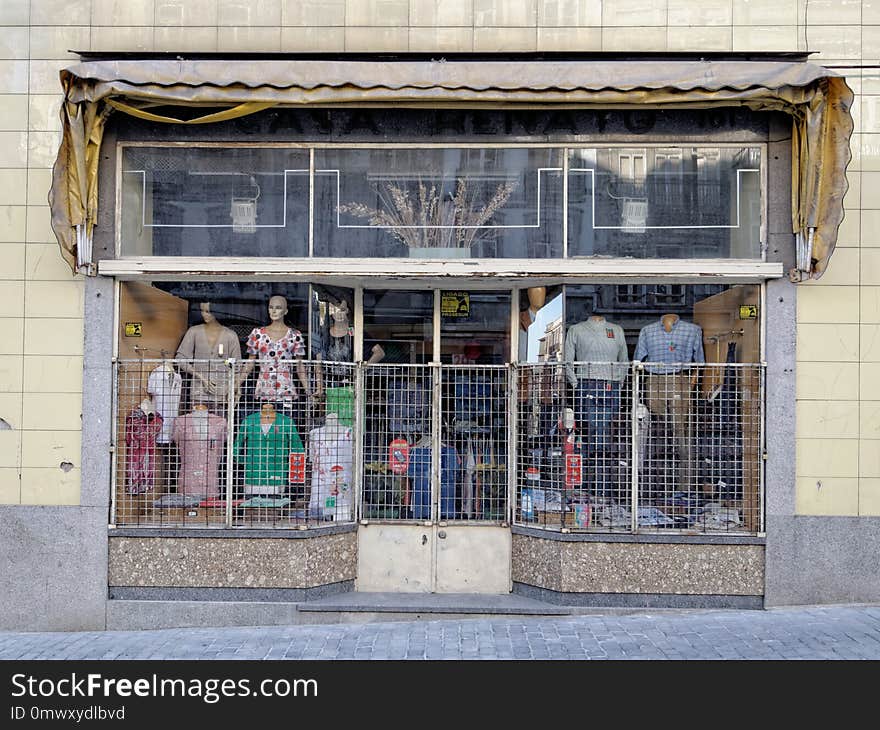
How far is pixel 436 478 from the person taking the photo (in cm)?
908

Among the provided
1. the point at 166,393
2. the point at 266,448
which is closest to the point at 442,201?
the point at 266,448

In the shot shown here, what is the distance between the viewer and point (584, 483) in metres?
8.67

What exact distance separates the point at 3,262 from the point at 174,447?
2.25 metres

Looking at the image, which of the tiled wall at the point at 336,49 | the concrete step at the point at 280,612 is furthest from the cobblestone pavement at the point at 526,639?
the tiled wall at the point at 336,49

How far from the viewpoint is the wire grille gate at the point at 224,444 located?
28.5 feet

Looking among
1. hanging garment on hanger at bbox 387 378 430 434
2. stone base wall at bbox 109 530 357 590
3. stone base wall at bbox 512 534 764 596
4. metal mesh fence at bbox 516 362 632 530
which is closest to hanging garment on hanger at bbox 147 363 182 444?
stone base wall at bbox 109 530 357 590

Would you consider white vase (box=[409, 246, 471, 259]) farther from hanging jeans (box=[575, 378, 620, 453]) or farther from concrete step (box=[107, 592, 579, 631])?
concrete step (box=[107, 592, 579, 631])

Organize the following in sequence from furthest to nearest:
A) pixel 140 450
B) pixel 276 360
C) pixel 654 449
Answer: pixel 276 360
pixel 140 450
pixel 654 449

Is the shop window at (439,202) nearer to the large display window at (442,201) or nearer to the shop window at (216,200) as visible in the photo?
the large display window at (442,201)

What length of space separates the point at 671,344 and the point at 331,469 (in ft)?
11.0

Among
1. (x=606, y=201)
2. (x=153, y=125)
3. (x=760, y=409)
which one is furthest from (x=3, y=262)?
(x=760, y=409)

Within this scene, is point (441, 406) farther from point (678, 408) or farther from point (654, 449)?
point (678, 408)

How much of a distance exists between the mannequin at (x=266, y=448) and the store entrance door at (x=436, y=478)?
0.77 meters

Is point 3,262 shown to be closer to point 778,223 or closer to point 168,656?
point 168,656
